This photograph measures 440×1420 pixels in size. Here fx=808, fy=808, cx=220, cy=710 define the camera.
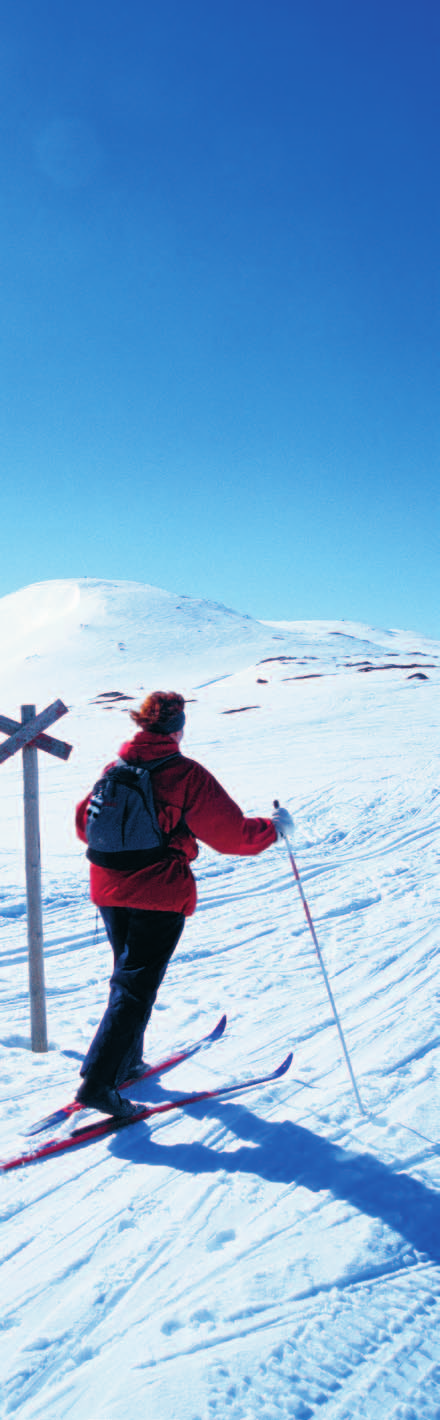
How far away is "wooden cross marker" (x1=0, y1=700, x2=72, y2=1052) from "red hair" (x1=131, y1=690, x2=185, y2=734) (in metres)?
0.95

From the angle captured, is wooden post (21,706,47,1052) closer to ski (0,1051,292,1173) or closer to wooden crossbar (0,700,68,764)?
wooden crossbar (0,700,68,764)

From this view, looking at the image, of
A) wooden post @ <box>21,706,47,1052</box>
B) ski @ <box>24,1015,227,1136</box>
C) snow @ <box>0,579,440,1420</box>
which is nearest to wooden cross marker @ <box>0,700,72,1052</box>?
wooden post @ <box>21,706,47,1052</box>

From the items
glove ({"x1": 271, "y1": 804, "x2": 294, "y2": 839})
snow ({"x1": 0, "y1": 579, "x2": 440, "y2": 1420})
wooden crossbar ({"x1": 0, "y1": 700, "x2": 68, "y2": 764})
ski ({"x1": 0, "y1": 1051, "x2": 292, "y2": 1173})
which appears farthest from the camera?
wooden crossbar ({"x1": 0, "y1": 700, "x2": 68, "y2": 764})

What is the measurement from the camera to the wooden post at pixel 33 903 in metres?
4.26

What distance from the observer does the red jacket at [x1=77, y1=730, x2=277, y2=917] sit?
328 centimetres

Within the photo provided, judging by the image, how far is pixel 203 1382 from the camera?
216 centimetres

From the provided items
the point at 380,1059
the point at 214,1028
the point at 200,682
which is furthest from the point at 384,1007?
the point at 200,682

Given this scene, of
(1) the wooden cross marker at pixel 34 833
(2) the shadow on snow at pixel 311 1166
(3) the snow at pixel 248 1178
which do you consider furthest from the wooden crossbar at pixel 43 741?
(2) the shadow on snow at pixel 311 1166

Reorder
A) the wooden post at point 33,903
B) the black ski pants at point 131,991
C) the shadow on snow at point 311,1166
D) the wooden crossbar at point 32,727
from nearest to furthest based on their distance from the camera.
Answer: the shadow on snow at point 311,1166
the black ski pants at point 131,991
the wooden crossbar at point 32,727
the wooden post at point 33,903

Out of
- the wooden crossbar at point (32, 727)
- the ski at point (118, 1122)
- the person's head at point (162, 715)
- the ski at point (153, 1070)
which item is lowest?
the ski at point (118, 1122)

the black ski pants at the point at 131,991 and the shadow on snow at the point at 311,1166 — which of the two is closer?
the shadow on snow at the point at 311,1166

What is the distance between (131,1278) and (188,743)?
16072mm

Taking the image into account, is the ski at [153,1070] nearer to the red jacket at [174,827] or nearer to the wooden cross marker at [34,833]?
the wooden cross marker at [34,833]

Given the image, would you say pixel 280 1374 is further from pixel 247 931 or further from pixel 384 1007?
pixel 247 931
